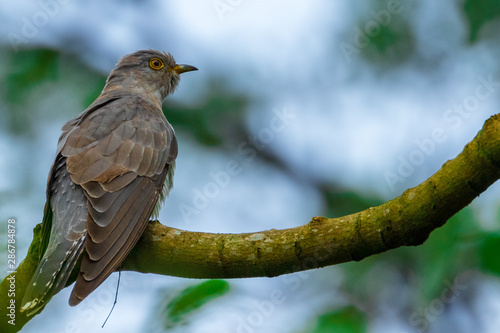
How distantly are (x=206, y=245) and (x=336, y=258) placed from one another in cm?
81

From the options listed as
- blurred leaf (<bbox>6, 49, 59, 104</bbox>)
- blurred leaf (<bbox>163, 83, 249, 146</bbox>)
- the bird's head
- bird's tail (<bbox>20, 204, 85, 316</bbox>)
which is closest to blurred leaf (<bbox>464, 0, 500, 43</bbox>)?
blurred leaf (<bbox>163, 83, 249, 146</bbox>)

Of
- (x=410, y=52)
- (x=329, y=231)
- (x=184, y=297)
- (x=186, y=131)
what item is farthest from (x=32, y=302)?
(x=410, y=52)

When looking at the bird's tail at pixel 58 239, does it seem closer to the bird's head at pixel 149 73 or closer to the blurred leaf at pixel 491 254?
the bird's head at pixel 149 73

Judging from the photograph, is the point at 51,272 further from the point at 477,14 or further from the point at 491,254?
the point at 477,14

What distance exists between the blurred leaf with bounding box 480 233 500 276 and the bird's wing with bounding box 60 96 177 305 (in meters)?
2.10

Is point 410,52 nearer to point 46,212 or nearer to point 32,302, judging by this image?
point 46,212

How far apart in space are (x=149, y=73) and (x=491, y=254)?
4571 millimetres

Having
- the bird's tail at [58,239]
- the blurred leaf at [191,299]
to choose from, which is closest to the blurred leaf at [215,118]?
the bird's tail at [58,239]

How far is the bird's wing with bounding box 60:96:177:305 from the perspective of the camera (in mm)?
3727

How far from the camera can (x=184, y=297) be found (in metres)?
3.04

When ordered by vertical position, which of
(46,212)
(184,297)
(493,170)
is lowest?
(184,297)

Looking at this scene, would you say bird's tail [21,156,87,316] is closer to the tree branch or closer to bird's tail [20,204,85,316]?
bird's tail [20,204,85,316]

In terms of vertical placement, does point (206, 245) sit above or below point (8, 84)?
below

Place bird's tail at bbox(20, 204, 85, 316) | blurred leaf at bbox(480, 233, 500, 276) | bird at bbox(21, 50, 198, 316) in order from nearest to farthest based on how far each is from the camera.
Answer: blurred leaf at bbox(480, 233, 500, 276), bird's tail at bbox(20, 204, 85, 316), bird at bbox(21, 50, 198, 316)
